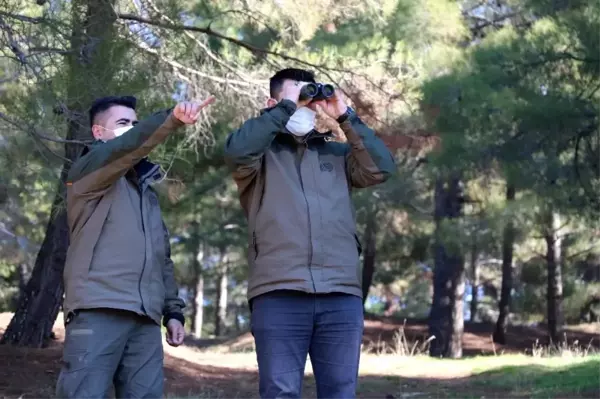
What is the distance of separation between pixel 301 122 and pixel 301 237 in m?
0.48

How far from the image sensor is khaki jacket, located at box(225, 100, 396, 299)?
10.8 feet

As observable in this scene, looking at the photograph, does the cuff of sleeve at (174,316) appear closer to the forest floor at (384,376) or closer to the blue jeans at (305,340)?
the blue jeans at (305,340)

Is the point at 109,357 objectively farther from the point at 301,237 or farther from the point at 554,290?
the point at 554,290

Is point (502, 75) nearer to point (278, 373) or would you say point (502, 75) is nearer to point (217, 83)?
point (217, 83)

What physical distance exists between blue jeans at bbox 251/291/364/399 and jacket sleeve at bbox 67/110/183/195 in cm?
69

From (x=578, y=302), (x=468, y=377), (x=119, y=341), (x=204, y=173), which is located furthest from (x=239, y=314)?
(x=119, y=341)

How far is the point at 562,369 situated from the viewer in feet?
31.8

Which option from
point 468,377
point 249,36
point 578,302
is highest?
point 249,36

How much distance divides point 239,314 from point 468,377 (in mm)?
28461

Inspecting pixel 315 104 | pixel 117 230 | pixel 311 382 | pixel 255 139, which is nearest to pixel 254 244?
pixel 255 139

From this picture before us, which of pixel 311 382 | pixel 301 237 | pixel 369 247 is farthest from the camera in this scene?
pixel 369 247

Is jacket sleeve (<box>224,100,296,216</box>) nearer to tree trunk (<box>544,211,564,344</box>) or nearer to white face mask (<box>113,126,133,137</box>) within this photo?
white face mask (<box>113,126,133,137</box>)

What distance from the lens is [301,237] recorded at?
3.32 m

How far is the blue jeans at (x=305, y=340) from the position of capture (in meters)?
3.22
